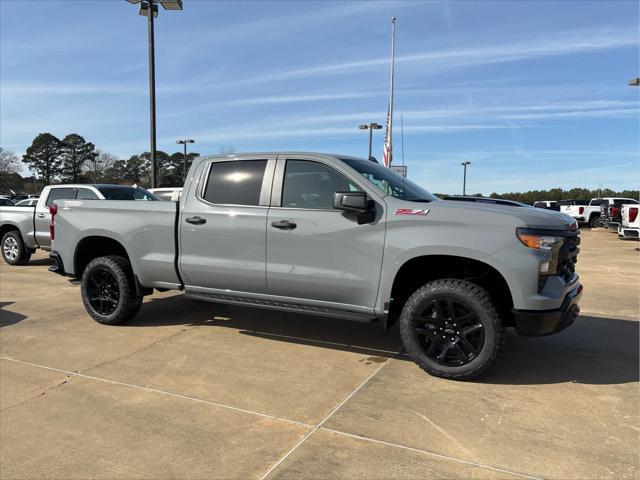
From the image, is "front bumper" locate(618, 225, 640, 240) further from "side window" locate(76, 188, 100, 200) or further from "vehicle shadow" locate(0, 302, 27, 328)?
"vehicle shadow" locate(0, 302, 27, 328)

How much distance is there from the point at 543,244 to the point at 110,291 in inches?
186

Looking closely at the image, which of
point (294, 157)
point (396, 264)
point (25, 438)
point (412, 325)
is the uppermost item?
point (294, 157)

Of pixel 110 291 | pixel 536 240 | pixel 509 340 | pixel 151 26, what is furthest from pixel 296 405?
pixel 151 26

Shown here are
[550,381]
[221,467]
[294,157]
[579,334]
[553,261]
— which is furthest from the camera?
[579,334]

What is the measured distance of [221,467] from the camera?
9.05 ft

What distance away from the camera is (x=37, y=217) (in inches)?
424

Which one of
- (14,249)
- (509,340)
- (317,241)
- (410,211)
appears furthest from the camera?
(14,249)

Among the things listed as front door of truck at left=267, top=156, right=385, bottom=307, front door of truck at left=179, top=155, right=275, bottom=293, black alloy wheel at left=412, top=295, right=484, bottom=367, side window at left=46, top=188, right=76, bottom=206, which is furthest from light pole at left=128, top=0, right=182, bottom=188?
black alloy wheel at left=412, top=295, right=484, bottom=367

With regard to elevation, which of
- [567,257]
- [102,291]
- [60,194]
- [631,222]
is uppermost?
[60,194]

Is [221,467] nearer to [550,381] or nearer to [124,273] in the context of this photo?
[550,381]

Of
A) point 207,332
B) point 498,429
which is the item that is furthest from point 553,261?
point 207,332

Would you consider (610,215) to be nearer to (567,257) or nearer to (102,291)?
(567,257)

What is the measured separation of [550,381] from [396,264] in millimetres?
1623

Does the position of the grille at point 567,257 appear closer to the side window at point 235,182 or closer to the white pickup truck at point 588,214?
the side window at point 235,182
